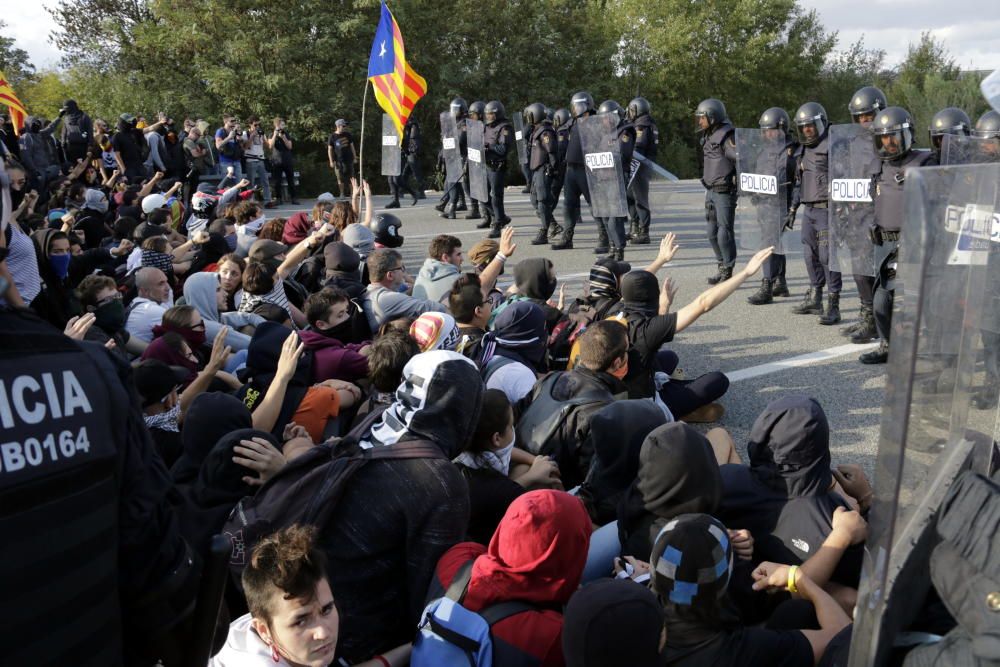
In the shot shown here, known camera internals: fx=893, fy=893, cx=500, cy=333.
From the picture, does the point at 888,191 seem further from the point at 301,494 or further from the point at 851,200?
the point at 301,494

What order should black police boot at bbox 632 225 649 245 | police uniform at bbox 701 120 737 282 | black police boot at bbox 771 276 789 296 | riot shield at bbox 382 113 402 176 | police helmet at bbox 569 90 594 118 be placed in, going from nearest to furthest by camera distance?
black police boot at bbox 771 276 789 296
police uniform at bbox 701 120 737 282
police helmet at bbox 569 90 594 118
black police boot at bbox 632 225 649 245
riot shield at bbox 382 113 402 176

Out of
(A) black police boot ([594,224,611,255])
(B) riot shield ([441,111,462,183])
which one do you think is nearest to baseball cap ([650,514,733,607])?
(A) black police boot ([594,224,611,255])

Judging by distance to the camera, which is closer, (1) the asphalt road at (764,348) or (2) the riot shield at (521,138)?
(1) the asphalt road at (764,348)

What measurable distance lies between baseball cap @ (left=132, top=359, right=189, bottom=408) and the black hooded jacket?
2304 millimetres

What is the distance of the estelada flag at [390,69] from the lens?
1059 centimetres

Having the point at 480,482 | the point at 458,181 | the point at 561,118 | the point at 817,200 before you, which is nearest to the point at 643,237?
the point at 561,118

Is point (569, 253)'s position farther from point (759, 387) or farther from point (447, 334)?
point (447, 334)

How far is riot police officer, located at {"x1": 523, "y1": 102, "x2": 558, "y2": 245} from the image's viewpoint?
1180 centimetres

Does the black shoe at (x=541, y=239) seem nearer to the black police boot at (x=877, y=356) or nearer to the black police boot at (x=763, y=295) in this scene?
the black police boot at (x=763, y=295)

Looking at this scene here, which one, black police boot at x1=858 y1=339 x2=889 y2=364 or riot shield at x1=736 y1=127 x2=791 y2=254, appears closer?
black police boot at x1=858 y1=339 x2=889 y2=364

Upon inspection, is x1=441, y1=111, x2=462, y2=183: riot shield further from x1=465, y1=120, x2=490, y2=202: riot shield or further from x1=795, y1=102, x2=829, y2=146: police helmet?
x1=795, y1=102, x2=829, y2=146: police helmet

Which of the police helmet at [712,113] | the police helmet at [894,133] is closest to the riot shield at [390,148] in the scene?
the police helmet at [712,113]

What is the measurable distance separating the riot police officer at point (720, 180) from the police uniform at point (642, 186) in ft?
→ 6.48

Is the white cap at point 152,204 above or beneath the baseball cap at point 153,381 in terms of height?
above
